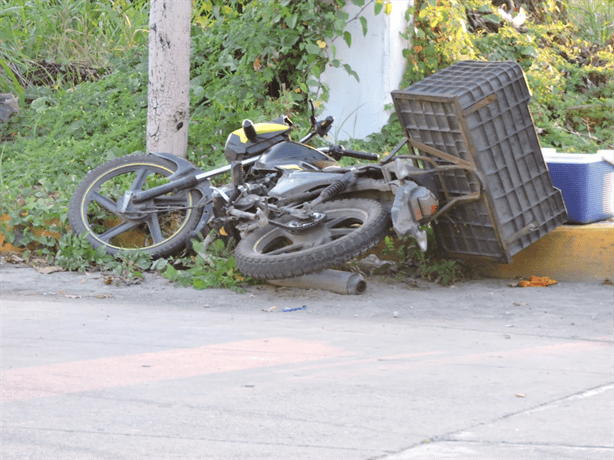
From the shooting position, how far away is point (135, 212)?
615cm

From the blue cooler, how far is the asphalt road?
76 cm

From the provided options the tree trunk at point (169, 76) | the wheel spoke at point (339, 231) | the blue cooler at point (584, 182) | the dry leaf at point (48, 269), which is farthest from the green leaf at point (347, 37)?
the dry leaf at point (48, 269)

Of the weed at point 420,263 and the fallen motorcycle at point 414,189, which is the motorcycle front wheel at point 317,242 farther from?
the weed at point 420,263

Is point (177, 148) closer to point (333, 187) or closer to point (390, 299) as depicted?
point (333, 187)

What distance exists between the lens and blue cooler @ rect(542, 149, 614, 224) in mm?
5707

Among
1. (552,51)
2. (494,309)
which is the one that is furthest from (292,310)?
(552,51)

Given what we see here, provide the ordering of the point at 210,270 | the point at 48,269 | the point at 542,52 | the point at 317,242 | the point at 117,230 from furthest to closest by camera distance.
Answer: the point at 542,52 → the point at 117,230 → the point at 48,269 → the point at 210,270 → the point at 317,242

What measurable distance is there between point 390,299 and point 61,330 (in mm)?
2044

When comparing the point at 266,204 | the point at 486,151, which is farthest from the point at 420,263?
the point at 266,204

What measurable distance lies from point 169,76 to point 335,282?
2.87 m

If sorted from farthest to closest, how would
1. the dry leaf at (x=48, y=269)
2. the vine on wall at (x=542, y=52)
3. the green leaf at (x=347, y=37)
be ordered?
the vine on wall at (x=542, y=52) → the green leaf at (x=347, y=37) → the dry leaf at (x=48, y=269)

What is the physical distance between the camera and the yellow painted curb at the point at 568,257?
18.3 feet

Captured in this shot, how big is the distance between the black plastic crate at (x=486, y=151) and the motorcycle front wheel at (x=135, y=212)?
1893 mm

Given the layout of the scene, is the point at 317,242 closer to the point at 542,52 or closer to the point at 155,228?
the point at 155,228
